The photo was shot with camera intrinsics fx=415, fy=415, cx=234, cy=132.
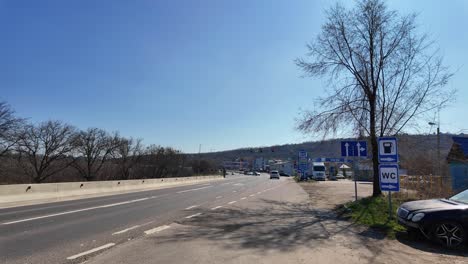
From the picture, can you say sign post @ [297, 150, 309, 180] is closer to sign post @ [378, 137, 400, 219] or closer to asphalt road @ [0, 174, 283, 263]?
asphalt road @ [0, 174, 283, 263]

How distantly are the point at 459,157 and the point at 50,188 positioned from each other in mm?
28452

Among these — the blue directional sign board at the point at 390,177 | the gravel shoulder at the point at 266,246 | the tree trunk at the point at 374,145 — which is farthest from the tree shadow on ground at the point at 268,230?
the tree trunk at the point at 374,145

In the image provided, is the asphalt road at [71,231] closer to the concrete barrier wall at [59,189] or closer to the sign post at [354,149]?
the concrete barrier wall at [59,189]

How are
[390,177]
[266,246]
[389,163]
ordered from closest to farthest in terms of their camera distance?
[266,246], [390,177], [389,163]

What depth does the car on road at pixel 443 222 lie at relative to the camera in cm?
931

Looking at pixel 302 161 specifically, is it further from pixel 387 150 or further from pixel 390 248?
pixel 390 248

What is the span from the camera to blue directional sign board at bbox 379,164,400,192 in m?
13.1

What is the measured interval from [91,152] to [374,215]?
67.0m

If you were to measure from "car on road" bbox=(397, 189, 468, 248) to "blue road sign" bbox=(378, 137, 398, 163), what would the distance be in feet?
10.6

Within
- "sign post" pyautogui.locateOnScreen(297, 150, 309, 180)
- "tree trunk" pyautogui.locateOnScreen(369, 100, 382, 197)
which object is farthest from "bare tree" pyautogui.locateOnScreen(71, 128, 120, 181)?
"tree trunk" pyautogui.locateOnScreen(369, 100, 382, 197)

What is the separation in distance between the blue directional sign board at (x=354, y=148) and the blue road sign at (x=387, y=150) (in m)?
6.39

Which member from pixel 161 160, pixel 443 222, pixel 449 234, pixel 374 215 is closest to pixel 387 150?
pixel 374 215

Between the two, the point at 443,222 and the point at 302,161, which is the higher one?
the point at 302,161

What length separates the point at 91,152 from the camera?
74.2 metres
